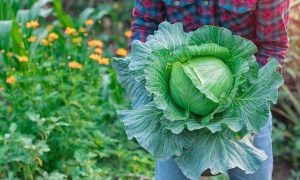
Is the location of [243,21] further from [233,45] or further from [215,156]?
[215,156]

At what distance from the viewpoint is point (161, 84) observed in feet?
5.90

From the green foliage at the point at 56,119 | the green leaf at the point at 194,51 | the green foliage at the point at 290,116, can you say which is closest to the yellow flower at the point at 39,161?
the green foliage at the point at 56,119

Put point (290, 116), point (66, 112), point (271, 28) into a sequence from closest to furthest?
point (271, 28) → point (66, 112) → point (290, 116)

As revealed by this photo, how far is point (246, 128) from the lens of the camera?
179cm

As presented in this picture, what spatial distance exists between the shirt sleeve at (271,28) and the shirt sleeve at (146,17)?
0.39m

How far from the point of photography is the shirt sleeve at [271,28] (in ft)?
6.58

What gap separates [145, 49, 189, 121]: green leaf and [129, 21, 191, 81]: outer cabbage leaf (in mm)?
65

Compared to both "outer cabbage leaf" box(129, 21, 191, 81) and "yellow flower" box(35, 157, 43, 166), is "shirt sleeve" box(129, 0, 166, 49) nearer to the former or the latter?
"outer cabbage leaf" box(129, 21, 191, 81)

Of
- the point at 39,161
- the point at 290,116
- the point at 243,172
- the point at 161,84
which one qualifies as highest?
the point at 161,84

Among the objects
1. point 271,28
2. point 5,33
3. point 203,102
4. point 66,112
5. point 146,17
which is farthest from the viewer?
point 5,33

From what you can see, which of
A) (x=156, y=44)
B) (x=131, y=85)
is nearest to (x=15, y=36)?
(x=131, y=85)

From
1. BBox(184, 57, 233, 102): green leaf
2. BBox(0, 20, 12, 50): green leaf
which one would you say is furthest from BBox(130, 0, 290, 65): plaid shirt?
BBox(0, 20, 12, 50): green leaf

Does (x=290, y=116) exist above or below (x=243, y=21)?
below

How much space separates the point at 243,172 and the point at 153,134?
1.63 ft
